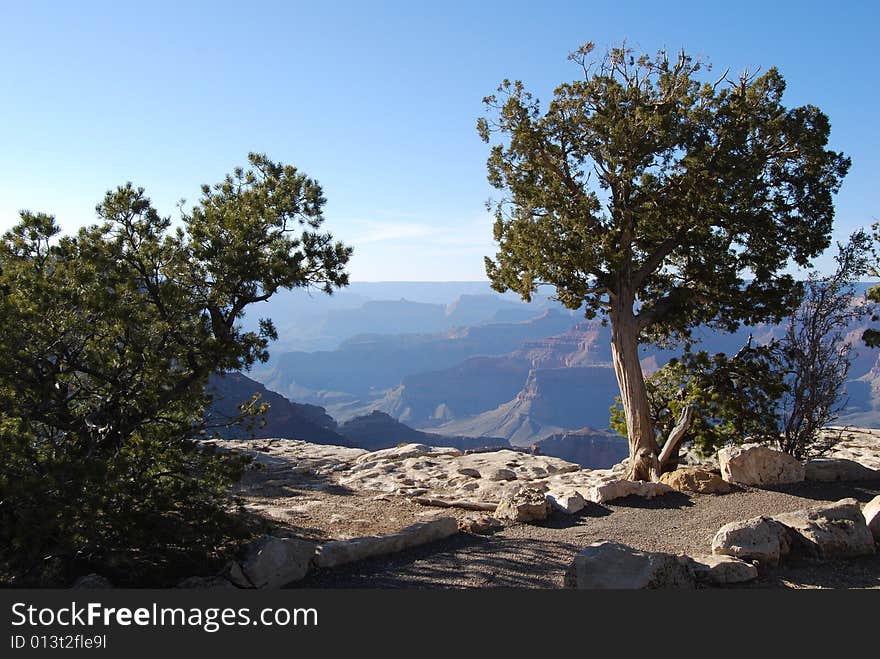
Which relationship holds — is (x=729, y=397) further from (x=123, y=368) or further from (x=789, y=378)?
(x=123, y=368)

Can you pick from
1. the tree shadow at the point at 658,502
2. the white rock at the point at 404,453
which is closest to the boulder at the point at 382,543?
the tree shadow at the point at 658,502

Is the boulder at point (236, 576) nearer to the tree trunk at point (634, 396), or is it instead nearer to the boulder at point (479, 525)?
the boulder at point (479, 525)

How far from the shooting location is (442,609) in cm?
691

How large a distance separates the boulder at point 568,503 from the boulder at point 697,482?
→ 2.46 m

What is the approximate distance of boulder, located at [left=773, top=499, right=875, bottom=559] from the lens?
29.6ft

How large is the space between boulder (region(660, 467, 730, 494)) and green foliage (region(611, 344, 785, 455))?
1319 millimetres

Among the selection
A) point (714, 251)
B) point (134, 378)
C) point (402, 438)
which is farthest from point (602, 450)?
point (134, 378)

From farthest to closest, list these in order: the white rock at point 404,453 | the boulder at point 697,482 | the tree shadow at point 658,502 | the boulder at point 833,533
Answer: the white rock at point 404,453
the boulder at point 697,482
the tree shadow at point 658,502
the boulder at point 833,533

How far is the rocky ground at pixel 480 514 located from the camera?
339 inches

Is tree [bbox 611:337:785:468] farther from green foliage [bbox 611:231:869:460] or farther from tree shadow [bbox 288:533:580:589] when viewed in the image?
tree shadow [bbox 288:533:580:589]

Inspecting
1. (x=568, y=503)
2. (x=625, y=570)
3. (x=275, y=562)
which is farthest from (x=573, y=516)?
(x=275, y=562)

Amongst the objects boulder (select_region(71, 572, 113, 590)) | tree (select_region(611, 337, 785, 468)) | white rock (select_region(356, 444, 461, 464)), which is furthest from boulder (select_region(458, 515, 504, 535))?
white rock (select_region(356, 444, 461, 464))

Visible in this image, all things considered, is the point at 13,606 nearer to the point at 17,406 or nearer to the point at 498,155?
the point at 17,406

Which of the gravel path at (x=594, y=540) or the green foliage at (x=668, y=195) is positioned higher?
the green foliage at (x=668, y=195)
